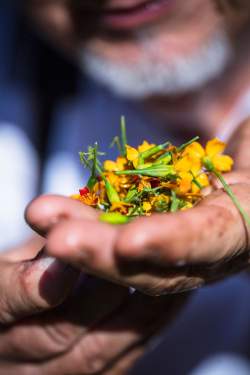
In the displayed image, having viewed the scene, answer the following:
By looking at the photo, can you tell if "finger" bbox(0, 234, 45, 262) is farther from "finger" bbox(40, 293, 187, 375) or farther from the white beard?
the white beard

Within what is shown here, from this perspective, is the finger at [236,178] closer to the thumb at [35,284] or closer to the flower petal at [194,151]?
the flower petal at [194,151]

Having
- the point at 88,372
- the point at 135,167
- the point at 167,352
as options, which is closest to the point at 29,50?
the point at 167,352

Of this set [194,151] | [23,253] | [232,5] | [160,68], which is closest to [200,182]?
[194,151]

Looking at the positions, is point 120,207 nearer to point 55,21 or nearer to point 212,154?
point 212,154

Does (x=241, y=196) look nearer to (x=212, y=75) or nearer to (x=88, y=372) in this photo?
(x=88, y=372)

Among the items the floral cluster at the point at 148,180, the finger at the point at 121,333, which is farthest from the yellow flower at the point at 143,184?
the finger at the point at 121,333

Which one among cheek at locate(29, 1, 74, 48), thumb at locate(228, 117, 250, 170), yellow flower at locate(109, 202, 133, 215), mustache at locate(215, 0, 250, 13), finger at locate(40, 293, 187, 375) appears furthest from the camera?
cheek at locate(29, 1, 74, 48)

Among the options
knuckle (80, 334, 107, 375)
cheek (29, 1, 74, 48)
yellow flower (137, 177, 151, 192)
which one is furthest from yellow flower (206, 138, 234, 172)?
cheek (29, 1, 74, 48)
